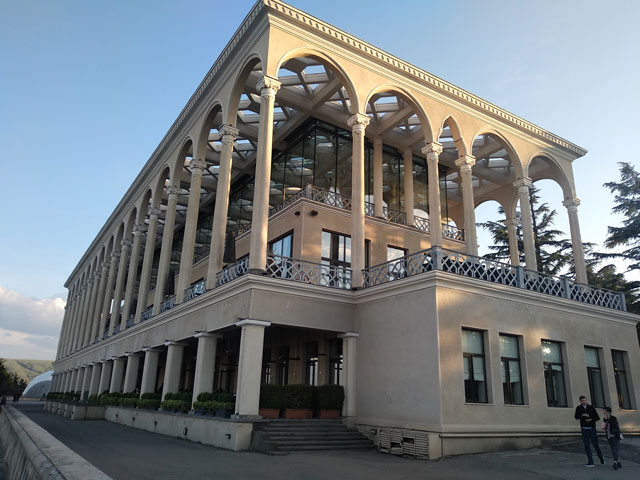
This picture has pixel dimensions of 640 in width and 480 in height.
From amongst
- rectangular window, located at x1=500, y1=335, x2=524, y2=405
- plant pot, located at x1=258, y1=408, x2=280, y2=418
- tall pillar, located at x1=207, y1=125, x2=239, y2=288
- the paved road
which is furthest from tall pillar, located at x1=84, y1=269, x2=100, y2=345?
rectangular window, located at x1=500, y1=335, x2=524, y2=405

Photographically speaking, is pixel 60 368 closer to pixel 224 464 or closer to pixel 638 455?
pixel 224 464

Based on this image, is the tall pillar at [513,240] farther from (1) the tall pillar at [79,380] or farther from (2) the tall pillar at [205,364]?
(1) the tall pillar at [79,380]

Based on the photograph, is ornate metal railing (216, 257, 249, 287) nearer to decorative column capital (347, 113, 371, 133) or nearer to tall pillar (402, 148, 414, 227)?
decorative column capital (347, 113, 371, 133)

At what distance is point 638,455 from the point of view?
13.5 meters

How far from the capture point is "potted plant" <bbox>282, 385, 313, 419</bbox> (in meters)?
15.6

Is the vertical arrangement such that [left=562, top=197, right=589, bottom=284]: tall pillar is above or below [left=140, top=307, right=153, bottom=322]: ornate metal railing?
above

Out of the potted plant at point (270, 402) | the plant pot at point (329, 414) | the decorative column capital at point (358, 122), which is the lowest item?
the plant pot at point (329, 414)

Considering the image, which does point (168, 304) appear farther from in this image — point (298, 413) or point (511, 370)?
point (511, 370)

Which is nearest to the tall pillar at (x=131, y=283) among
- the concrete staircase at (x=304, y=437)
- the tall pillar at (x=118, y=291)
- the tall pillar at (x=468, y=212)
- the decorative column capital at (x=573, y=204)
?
the tall pillar at (x=118, y=291)

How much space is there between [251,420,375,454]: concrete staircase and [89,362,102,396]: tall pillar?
83.3ft

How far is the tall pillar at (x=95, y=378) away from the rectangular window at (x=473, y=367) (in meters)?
29.0

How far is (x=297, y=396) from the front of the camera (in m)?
15.9

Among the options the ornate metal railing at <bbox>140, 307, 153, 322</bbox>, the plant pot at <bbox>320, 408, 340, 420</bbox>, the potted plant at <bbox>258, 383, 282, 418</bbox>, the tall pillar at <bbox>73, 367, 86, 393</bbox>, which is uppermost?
the ornate metal railing at <bbox>140, 307, 153, 322</bbox>

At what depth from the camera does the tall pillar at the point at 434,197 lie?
18645 millimetres
